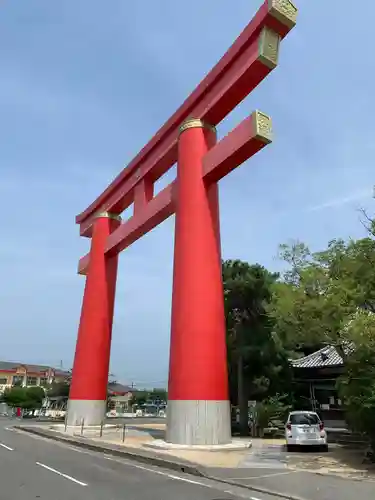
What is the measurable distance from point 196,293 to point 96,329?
1133cm

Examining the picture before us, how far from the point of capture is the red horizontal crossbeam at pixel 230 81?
16.0 m

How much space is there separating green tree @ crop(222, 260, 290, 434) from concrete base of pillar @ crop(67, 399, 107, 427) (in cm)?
756

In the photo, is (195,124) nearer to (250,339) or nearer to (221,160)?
(221,160)

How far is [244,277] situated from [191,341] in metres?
8.41

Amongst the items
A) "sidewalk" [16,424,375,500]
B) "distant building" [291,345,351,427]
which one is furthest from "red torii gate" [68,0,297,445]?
"distant building" [291,345,351,427]

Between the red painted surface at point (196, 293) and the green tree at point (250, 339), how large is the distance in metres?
6.51

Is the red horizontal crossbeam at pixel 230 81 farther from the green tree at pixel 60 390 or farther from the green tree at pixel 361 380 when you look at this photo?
the green tree at pixel 60 390

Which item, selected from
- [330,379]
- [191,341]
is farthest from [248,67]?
[330,379]

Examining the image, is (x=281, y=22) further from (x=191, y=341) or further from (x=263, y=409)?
(x=263, y=409)

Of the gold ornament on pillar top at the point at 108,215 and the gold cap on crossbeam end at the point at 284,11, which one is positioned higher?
the gold cap on crossbeam end at the point at 284,11

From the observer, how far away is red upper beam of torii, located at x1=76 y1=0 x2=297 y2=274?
52.9ft

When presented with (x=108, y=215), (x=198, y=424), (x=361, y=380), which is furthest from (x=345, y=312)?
(x=108, y=215)

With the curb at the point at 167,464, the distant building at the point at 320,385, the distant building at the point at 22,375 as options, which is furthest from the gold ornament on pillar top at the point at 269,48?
the distant building at the point at 22,375

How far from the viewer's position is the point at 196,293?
1691 cm
